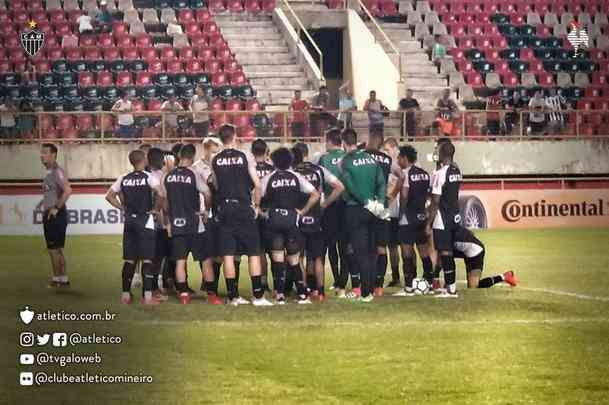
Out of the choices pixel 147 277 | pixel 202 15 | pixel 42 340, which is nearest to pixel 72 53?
pixel 202 15

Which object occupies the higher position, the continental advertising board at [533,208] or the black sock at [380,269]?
the black sock at [380,269]

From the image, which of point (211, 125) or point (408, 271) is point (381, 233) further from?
point (211, 125)

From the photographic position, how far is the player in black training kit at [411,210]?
18016 mm

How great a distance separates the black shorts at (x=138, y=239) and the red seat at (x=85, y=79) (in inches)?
745

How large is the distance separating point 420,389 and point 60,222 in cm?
874

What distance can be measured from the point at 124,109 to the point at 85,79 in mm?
4825

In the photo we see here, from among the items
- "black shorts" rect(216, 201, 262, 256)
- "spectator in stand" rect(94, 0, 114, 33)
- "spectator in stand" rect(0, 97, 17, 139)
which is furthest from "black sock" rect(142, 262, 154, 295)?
"spectator in stand" rect(94, 0, 114, 33)

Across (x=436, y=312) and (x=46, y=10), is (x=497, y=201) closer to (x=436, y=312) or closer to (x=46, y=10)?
(x=46, y=10)

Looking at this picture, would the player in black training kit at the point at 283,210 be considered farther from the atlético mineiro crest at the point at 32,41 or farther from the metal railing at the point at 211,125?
the atlético mineiro crest at the point at 32,41

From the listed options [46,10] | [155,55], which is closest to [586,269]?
[155,55]

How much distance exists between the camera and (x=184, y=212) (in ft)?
55.9

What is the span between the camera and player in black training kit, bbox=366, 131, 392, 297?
17.3 meters

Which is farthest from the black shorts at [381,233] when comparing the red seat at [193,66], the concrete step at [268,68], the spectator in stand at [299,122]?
the concrete step at [268,68]

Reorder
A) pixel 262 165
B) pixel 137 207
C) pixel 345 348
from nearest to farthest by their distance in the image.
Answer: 1. pixel 345 348
2. pixel 137 207
3. pixel 262 165
